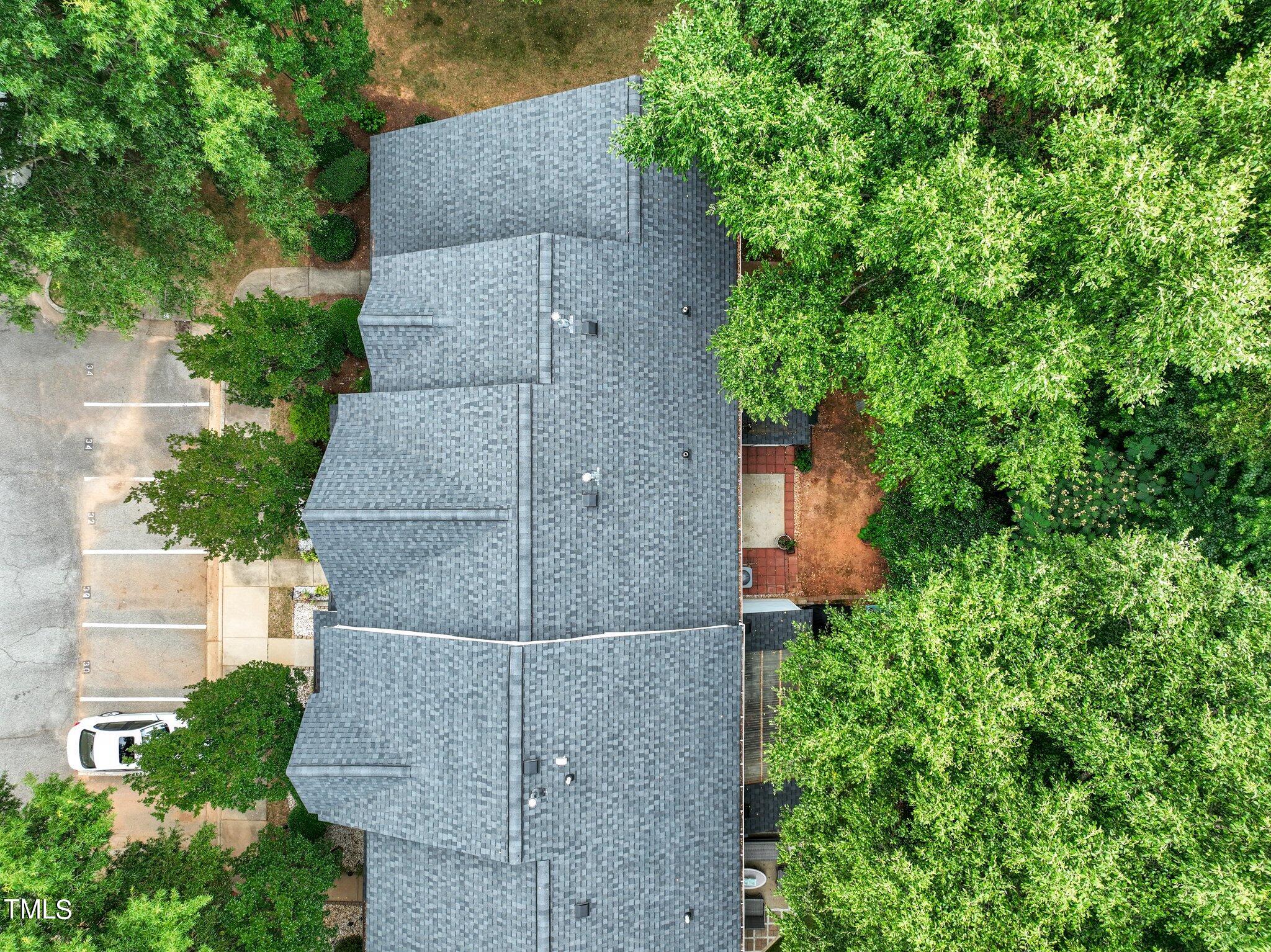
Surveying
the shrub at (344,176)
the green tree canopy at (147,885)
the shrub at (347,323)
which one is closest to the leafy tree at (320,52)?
the shrub at (344,176)

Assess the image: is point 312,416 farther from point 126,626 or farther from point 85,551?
point 126,626

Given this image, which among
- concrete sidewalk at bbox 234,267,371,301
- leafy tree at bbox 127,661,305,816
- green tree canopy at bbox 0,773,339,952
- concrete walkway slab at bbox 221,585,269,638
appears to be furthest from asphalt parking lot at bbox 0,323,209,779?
green tree canopy at bbox 0,773,339,952

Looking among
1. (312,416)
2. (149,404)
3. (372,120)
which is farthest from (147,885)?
(372,120)

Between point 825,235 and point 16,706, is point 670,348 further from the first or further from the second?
point 16,706

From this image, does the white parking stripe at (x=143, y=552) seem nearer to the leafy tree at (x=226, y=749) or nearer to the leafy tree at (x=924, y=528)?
the leafy tree at (x=226, y=749)

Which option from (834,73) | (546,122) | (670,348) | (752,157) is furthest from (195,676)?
(834,73)
